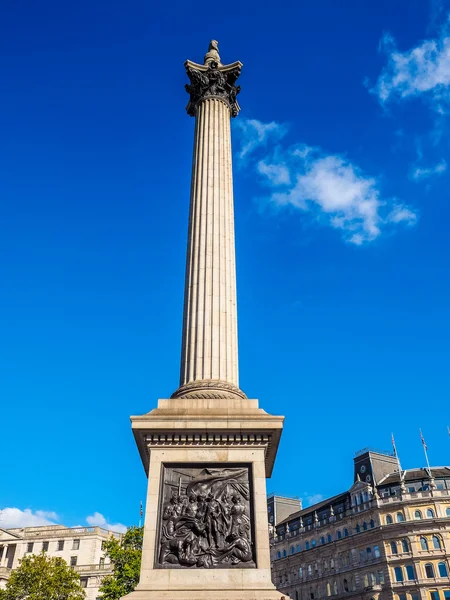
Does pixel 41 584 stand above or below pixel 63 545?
below

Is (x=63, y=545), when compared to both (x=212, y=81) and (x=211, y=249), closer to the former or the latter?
(x=211, y=249)

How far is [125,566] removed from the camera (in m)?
48.0

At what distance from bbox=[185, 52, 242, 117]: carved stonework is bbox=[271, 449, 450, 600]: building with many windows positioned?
57637 millimetres

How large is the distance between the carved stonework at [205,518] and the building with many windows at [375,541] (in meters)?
58.7

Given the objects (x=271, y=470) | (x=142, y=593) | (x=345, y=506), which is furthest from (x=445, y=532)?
(x=142, y=593)

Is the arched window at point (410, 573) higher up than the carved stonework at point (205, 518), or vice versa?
the arched window at point (410, 573)

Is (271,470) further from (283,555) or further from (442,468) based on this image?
(283,555)

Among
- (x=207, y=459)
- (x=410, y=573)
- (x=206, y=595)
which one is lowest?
(x=206, y=595)

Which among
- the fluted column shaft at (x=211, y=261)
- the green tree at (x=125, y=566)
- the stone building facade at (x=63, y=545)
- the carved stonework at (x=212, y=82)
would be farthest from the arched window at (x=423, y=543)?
the carved stonework at (x=212, y=82)

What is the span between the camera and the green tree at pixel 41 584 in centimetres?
4903

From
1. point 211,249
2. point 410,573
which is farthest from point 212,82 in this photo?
point 410,573

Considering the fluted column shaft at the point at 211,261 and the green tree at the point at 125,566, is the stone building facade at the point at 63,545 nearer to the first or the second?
the green tree at the point at 125,566

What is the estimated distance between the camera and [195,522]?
14.7 metres

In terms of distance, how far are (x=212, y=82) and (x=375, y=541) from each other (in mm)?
61304
